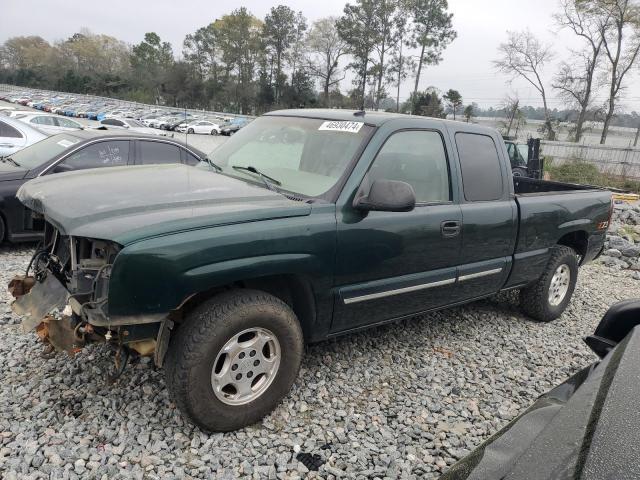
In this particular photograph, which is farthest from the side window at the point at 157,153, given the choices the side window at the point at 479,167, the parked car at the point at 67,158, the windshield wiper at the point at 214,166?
the side window at the point at 479,167

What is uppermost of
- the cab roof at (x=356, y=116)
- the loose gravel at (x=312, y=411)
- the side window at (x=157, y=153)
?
the cab roof at (x=356, y=116)

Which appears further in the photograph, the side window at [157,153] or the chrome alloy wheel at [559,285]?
the side window at [157,153]

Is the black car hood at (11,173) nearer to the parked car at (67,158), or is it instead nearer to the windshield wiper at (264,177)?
the parked car at (67,158)

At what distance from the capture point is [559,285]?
16.8ft

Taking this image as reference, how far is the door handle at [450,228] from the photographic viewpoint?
3556 mm

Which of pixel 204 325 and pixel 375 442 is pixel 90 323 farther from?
pixel 375 442

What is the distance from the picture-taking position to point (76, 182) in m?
3.17

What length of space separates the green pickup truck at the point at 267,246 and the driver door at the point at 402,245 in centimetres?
1

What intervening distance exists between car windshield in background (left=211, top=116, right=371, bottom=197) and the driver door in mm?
241

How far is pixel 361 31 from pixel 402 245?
2320 inches

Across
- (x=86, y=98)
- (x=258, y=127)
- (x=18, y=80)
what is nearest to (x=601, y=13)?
(x=258, y=127)

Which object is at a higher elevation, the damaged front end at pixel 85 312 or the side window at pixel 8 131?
the side window at pixel 8 131

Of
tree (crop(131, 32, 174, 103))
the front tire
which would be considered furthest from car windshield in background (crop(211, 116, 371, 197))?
tree (crop(131, 32, 174, 103))

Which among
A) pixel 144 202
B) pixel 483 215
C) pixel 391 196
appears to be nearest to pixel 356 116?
pixel 391 196
